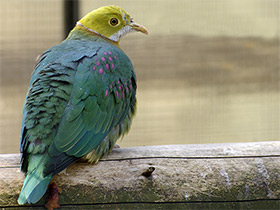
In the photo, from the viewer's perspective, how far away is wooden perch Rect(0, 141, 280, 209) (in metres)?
1.91

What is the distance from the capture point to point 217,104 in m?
4.05

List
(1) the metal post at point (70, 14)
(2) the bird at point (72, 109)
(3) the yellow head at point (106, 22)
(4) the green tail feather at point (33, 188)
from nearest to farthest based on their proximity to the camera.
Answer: (4) the green tail feather at point (33, 188) → (2) the bird at point (72, 109) → (3) the yellow head at point (106, 22) → (1) the metal post at point (70, 14)

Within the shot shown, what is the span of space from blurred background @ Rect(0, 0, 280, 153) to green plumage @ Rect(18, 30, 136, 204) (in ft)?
5.17

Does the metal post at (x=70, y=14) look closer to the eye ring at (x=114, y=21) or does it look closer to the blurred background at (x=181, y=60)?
the blurred background at (x=181, y=60)

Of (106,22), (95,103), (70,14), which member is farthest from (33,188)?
(70,14)

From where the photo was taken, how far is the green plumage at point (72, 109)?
6.19ft

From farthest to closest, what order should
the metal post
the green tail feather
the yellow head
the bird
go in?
1. the metal post
2. the yellow head
3. the bird
4. the green tail feather

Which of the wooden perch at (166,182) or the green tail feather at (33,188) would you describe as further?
the wooden perch at (166,182)

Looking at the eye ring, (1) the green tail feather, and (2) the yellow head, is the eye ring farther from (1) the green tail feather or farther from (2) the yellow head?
(1) the green tail feather

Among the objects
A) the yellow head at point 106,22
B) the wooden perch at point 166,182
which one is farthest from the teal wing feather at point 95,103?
the yellow head at point 106,22

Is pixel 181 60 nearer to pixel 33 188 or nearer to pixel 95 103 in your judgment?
pixel 95 103

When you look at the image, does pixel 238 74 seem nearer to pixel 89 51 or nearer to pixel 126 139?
pixel 126 139

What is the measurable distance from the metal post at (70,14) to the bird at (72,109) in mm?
1412

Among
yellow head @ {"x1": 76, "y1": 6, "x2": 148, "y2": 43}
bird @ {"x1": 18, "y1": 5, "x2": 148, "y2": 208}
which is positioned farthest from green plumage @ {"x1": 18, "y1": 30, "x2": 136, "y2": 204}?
yellow head @ {"x1": 76, "y1": 6, "x2": 148, "y2": 43}
